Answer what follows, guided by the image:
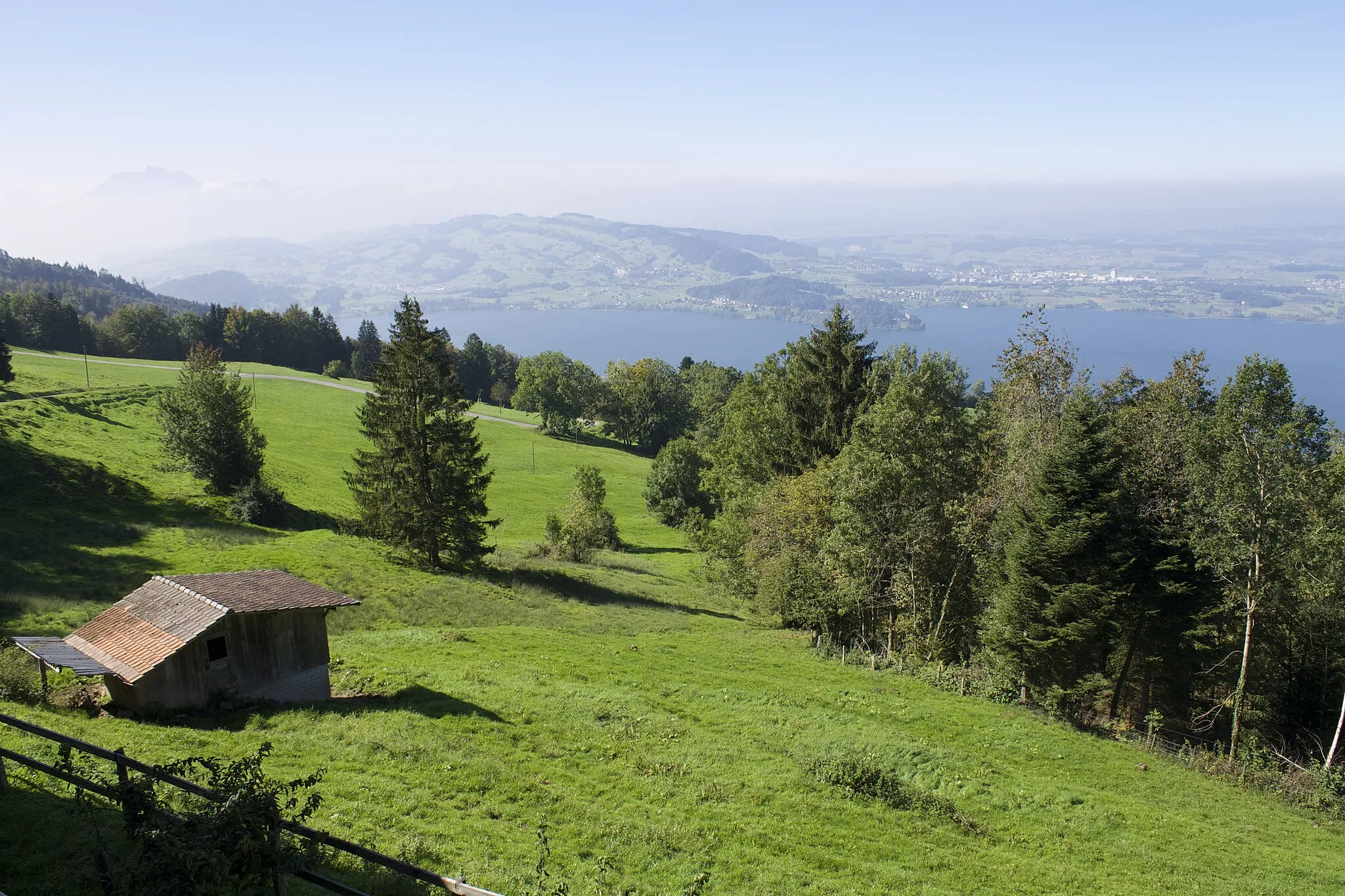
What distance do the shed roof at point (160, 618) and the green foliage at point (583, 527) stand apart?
3271 centimetres

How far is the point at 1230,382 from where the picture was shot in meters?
25.9

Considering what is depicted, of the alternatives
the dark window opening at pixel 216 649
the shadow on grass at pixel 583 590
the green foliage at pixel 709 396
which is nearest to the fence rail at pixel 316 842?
the dark window opening at pixel 216 649

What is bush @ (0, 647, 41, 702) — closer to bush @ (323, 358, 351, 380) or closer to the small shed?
the small shed

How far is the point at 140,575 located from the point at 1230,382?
43.3 m

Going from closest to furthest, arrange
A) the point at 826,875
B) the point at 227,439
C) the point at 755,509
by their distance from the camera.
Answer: the point at 826,875
the point at 755,509
the point at 227,439

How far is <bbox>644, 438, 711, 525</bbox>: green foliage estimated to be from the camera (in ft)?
254

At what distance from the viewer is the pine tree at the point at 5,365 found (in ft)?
208

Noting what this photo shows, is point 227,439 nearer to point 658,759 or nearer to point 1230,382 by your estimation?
point 658,759

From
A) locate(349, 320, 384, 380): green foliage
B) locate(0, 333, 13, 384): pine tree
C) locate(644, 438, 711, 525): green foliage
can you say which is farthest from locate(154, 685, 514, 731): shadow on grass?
locate(349, 320, 384, 380): green foliage

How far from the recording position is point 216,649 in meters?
17.8

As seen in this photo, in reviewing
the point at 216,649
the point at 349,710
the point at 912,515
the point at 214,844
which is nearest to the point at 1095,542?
the point at 912,515

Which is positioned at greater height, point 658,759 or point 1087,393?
point 1087,393

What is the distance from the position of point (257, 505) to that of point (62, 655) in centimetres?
3047

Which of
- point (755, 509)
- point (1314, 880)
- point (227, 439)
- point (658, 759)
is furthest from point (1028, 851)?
point (227, 439)
